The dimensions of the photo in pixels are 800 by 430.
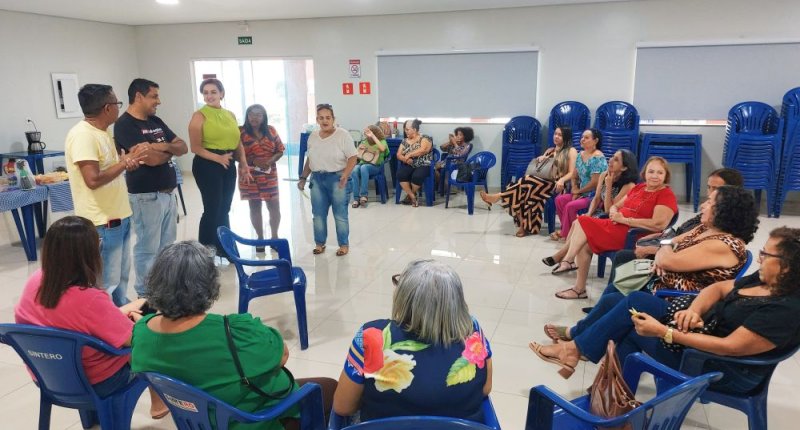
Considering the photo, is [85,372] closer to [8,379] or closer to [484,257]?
[8,379]

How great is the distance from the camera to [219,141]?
4312mm

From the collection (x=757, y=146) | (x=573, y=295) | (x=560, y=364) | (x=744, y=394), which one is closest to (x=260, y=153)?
(x=573, y=295)

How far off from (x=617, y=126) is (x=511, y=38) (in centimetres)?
185

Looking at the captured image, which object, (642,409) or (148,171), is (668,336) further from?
(148,171)

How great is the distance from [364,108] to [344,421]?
23.2ft

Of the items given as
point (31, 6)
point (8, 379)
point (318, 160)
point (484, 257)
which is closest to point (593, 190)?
point (484, 257)

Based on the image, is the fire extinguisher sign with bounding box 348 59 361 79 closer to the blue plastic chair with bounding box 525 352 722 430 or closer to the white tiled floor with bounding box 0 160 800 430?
the white tiled floor with bounding box 0 160 800 430

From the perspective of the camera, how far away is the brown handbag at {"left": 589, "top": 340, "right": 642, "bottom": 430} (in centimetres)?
170

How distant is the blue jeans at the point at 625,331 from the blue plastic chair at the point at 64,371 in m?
1.94

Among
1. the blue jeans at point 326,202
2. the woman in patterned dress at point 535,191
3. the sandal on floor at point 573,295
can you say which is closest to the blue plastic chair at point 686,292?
the sandal on floor at point 573,295

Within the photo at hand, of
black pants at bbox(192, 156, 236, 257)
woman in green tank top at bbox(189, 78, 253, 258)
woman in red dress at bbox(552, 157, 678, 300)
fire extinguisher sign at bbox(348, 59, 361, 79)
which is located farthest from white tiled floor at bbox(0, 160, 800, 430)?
fire extinguisher sign at bbox(348, 59, 361, 79)

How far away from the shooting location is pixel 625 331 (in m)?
2.43

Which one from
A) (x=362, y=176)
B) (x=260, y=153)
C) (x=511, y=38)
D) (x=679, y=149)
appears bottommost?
(x=362, y=176)

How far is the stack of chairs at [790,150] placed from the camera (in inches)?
240
